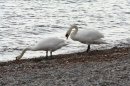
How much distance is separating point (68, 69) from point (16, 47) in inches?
410

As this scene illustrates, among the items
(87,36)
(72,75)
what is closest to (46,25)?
(87,36)

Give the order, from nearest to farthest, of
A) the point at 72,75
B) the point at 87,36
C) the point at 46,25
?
the point at 72,75, the point at 87,36, the point at 46,25

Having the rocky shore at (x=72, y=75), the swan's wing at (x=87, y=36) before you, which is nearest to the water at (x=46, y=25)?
the swan's wing at (x=87, y=36)

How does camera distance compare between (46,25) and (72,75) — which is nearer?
(72,75)

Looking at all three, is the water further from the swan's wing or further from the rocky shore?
the rocky shore

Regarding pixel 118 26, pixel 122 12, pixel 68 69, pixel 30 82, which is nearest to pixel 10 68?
pixel 68 69

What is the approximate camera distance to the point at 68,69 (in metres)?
12.7

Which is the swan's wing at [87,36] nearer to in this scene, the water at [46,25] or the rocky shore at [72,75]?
the water at [46,25]

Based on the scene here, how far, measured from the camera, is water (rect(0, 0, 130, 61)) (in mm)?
22938

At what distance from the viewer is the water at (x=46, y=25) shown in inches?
903

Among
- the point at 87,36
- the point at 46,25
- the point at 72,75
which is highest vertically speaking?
the point at 72,75

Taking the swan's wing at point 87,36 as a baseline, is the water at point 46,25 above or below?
below

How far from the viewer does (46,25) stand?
3328cm

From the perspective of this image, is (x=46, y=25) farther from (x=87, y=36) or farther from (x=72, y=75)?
(x=72, y=75)
